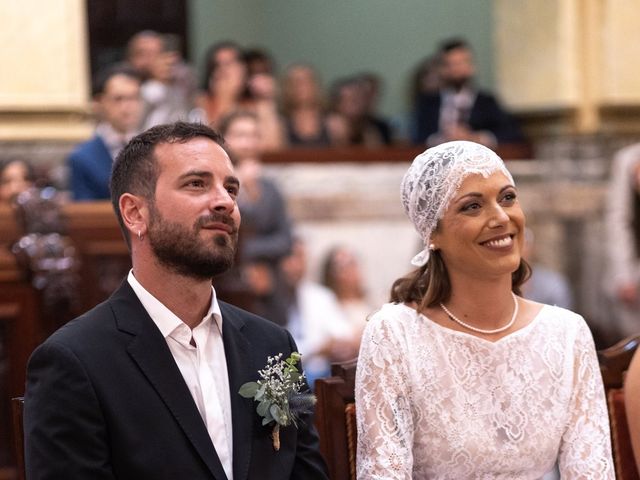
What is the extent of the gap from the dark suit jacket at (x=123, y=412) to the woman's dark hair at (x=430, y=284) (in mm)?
589

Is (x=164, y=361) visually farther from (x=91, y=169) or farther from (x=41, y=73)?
(x=41, y=73)

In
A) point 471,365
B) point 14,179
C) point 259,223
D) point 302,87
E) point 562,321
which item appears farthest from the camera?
point 302,87

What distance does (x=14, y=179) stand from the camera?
691cm

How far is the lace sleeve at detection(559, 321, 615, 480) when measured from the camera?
3.42m

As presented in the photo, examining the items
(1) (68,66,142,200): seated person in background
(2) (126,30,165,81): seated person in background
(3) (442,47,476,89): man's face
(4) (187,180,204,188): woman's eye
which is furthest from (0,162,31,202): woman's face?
(4) (187,180,204,188): woman's eye

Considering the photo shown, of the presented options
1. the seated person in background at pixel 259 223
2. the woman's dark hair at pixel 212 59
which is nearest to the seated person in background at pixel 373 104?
the woman's dark hair at pixel 212 59

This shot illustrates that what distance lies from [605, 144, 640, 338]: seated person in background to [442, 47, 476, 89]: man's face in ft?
4.13

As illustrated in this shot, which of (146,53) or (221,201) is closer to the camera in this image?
(221,201)

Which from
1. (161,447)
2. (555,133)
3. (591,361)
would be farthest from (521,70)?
(161,447)

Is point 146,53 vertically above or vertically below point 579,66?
above

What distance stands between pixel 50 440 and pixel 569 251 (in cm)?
763

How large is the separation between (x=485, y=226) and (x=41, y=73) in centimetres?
525

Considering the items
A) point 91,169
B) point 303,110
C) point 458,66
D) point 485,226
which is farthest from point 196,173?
point 303,110

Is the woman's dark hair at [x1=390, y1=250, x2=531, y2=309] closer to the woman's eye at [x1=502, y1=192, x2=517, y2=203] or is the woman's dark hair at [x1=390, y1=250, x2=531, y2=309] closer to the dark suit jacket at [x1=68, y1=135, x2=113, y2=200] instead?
A: the woman's eye at [x1=502, y1=192, x2=517, y2=203]
